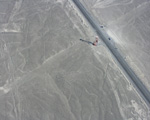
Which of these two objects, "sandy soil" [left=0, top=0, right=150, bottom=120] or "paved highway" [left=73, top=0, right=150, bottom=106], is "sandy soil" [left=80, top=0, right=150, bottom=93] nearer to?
"paved highway" [left=73, top=0, right=150, bottom=106]

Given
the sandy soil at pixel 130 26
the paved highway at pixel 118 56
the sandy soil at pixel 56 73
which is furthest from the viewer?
the sandy soil at pixel 130 26

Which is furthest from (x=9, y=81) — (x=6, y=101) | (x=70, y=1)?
(x=70, y=1)

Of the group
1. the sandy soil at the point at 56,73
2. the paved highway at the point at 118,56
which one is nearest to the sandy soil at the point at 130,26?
the paved highway at the point at 118,56

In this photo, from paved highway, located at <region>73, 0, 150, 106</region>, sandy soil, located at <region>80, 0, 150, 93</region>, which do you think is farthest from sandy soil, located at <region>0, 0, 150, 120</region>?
sandy soil, located at <region>80, 0, 150, 93</region>

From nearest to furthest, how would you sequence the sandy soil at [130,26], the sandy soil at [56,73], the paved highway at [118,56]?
the sandy soil at [56,73]
the paved highway at [118,56]
the sandy soil at [130,26]

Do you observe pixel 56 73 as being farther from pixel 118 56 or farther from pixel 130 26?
pixel 130 26

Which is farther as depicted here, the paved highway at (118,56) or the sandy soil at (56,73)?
the paved highway at (118,56)

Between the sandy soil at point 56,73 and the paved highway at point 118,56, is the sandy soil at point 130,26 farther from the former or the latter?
the sandy soil at point 56,73
